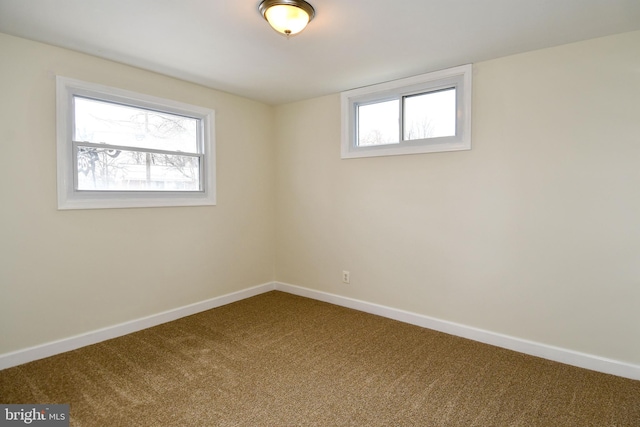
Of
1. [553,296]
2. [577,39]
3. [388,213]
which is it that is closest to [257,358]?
[388,213]

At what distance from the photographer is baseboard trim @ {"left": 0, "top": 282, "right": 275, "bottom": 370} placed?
8.14ft

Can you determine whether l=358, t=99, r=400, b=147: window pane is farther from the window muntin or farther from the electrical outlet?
the window muntin

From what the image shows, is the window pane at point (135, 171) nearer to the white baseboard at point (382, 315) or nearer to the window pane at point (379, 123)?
the white baseboard at point (382, 315)

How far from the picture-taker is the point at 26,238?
2.52 m

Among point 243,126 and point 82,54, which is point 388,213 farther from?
point 82,54

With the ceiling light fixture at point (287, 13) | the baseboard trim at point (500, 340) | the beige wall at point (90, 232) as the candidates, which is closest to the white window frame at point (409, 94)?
the beige wall at point (90, 232)

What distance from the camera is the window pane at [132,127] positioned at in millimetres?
2838

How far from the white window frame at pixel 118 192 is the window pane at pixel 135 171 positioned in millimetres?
62

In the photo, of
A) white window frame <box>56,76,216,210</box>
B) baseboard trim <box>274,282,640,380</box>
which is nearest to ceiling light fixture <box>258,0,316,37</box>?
white window frame <box>56,76,216,210</box>

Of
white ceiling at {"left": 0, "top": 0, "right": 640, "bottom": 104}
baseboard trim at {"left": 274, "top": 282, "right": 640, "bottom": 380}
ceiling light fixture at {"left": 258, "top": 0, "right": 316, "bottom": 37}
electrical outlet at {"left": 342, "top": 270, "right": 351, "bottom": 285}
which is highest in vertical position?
white ceiling at {"left": 0, "top": 0, "right": 640, "bottom": 104}

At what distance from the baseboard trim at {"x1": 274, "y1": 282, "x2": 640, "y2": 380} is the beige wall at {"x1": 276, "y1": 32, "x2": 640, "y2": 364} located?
5 centimetres

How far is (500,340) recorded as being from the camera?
9.36 ft

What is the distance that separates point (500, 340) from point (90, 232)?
358cm

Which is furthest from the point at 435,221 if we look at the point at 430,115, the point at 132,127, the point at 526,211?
the point at 132,127
